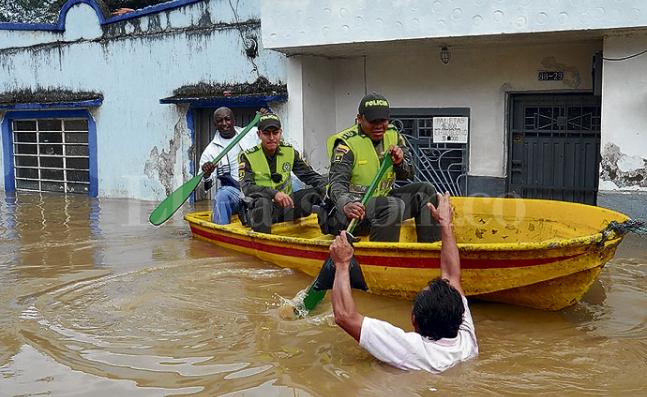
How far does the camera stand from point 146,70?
11.4 meters

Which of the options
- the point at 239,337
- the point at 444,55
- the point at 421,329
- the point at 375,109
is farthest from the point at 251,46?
the point at 421,329

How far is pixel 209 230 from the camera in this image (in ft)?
23.9

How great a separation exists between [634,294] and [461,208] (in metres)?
1.59

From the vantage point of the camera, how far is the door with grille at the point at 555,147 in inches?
342

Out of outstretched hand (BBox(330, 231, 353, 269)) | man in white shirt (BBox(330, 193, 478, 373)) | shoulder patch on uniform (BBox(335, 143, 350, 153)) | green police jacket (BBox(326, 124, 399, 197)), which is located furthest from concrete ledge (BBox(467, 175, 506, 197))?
outstretched hand (BBox(330, 231, 353, 269))

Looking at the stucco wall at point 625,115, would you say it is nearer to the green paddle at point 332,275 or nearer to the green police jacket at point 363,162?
the green police jacket at point 363,162

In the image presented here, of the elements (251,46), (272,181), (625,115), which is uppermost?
(251,46)

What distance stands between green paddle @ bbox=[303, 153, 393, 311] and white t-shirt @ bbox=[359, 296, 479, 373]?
2.25ft

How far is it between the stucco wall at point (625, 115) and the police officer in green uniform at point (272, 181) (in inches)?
135

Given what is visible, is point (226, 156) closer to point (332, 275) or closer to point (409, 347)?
point (332, 275)

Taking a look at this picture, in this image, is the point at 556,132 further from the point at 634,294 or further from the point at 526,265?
the point at 526,265

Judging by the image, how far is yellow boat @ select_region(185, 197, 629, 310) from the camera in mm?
4500

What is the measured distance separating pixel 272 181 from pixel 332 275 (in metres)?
2.31

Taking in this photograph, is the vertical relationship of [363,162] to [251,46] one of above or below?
below
